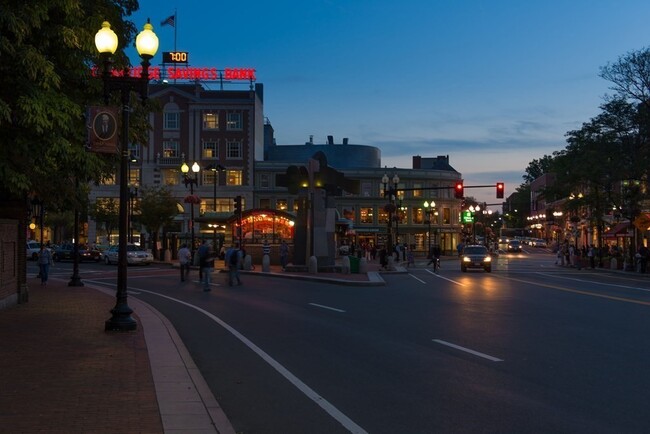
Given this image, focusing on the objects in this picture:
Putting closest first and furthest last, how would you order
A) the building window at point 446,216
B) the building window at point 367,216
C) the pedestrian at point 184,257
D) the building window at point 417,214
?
1. the pedestrian at point 184,257
2. the building window at point 367,216
3. the building window at point 417,214
4. the building window at point 446,216

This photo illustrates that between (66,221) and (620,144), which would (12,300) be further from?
(66,221)

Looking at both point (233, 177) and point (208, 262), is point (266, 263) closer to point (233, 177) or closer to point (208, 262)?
point (208, 262)

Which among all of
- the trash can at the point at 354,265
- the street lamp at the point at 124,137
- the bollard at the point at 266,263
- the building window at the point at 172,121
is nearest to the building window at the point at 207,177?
the building window at the point at 172,121

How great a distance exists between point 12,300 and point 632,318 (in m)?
15.8

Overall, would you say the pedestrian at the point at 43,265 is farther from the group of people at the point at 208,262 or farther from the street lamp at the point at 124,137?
the street lamp at the point at 124,137

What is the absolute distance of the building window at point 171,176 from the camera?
76.6 m

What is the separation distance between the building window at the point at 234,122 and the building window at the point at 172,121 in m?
5.45

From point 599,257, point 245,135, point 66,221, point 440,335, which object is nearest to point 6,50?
point 440,335

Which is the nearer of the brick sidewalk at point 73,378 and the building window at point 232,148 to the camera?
the brick sidewalk at point 73,378

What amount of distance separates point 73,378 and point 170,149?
2720 inches

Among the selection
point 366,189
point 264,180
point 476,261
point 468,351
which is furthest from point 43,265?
point 366,189

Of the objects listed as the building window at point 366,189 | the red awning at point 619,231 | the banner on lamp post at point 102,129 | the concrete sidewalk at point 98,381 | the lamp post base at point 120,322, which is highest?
the building window at point 366,189

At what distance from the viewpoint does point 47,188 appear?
48.9 ft

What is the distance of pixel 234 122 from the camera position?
2990 inches
